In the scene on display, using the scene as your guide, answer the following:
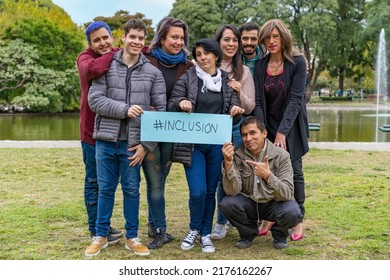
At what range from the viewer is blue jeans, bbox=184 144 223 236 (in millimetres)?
3840

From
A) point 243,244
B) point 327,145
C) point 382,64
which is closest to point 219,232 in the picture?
point 243,244

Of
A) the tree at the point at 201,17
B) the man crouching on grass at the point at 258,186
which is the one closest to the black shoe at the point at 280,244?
the man crouching on grass at the point at 258,186

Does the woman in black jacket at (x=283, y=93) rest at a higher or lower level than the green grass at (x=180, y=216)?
higher

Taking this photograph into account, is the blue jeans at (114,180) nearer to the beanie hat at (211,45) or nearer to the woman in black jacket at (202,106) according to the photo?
the woman in black jacket at (202,106)

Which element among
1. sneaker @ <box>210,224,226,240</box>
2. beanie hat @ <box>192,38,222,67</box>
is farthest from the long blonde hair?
sneaker @ <box>210,224,226,240</box>

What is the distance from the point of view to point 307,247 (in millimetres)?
4039

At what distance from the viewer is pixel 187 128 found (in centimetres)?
373

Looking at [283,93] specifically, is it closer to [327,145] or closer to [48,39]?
[327,145]

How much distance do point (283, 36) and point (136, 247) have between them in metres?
2.05

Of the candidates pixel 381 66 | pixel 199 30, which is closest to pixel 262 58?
pixel 199 30

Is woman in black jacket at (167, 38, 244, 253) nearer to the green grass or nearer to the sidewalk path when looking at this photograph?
the green grass

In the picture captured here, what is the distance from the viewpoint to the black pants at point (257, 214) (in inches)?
152

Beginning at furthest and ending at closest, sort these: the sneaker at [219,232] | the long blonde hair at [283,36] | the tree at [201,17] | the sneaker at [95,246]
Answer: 1. the tree at [201,17]
2. the sneaker at [219,232]
3. the long blonde hair at [283,36]
4. the sneaker at [95,246]

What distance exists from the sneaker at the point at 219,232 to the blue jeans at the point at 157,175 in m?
0.50
